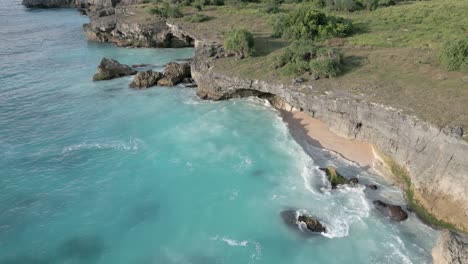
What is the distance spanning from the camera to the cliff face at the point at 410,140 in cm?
2769

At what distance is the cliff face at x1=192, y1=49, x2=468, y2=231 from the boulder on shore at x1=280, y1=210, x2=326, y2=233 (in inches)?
320

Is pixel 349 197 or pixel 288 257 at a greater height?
pixel 349 197

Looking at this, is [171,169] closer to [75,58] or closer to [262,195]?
[262,195]

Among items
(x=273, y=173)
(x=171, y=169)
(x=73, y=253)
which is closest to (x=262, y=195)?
(x=273, y=173)

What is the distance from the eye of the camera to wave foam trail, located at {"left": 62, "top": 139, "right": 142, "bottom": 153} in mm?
39125

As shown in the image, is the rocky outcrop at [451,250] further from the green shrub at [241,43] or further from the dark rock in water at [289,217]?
the green shrub at [241,43]

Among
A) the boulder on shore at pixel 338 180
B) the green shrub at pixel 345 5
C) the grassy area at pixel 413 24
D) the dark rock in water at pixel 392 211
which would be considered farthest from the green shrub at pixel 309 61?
the green shrub at pixel 345 5

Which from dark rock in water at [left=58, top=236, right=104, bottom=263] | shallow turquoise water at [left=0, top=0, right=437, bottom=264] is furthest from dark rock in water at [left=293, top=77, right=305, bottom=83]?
dark rock in water at [left=58, top=236, right=104, bottom=263]

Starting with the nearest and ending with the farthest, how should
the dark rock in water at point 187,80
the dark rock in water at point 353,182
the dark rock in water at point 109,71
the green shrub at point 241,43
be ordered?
the dark rock in water at point 353,182
the green shrub at point 241,43
the dark rock in water at point 187,80
the dark rock in water at point 109,71

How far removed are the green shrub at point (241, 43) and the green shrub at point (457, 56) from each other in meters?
21.2

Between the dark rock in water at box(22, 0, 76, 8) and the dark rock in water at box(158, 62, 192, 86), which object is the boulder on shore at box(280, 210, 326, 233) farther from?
the dark rock in water at box(22, 0, 76, 8)

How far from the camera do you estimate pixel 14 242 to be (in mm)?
28266

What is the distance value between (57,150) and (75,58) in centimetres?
3415

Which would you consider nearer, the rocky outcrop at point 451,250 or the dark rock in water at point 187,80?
the rocky outcrop at point 451,250
